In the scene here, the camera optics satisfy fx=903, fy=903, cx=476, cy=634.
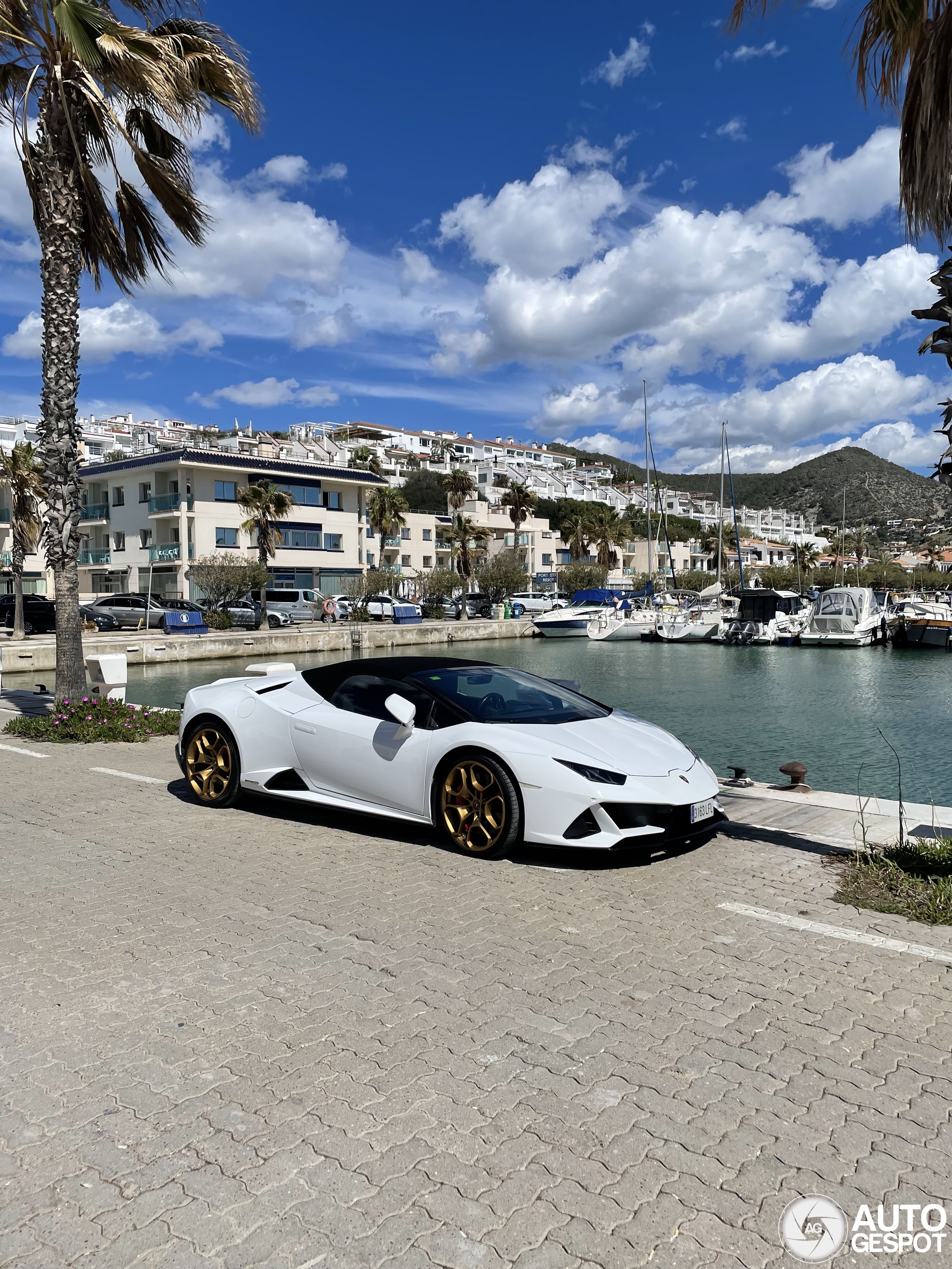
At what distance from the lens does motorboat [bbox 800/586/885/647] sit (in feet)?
142

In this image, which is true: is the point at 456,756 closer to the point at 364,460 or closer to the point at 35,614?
the point at 35,614

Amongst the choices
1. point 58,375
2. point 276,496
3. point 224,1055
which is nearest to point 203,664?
point 276,496

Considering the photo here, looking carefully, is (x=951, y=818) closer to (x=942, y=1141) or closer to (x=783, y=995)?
(x=783, y=995)

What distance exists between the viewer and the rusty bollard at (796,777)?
8.33m

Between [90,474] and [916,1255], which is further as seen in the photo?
[90,474]

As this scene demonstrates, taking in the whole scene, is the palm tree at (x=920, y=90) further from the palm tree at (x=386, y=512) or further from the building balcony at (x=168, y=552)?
the palm tree at (x=386, y=512)

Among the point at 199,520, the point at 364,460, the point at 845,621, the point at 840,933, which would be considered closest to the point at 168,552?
the point at 199,520

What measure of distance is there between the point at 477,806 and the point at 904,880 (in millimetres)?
2689

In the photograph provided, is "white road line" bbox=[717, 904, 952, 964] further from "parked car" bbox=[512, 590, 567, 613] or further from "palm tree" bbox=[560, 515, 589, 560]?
"palm tree" bbox=[560, 515, 589, 560]

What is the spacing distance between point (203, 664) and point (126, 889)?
1152 inches

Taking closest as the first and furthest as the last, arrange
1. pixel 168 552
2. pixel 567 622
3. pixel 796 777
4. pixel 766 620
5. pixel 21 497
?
pixel 796 777
pixel 21 497
pixel 766 620
pixel 567 622
pixel 168 552

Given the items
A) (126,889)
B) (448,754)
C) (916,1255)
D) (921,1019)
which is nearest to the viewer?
(916,1255)

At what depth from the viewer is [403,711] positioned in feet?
21.1

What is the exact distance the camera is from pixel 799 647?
4397cm
